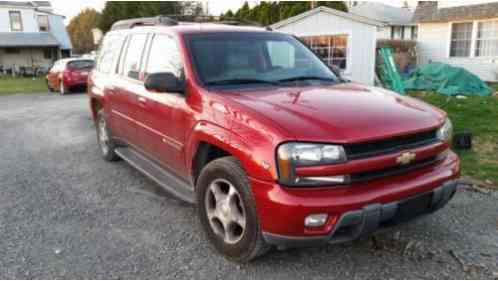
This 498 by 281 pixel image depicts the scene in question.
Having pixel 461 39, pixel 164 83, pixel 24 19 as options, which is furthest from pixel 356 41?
pixel 24 19

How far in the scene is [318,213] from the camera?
2592 millimetres

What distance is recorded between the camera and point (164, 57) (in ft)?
13.6

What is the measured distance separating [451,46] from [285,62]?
51.4 ft

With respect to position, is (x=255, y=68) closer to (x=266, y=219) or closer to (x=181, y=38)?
(x=181, y=38)

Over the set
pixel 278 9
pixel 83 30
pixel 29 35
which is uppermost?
pixel 83 30

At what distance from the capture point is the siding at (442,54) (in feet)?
51.2

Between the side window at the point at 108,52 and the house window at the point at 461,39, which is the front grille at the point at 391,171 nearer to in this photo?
the side window at the point at 108,52

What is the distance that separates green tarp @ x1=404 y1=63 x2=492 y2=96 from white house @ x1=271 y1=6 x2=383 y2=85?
153 centimetres

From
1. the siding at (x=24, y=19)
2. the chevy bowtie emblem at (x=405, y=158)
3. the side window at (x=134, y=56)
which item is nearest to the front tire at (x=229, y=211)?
the chevy bowtie emblem at (x=405, y=158)

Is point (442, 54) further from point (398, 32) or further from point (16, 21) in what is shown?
point (16, 21)

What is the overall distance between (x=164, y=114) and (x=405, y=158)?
224cm

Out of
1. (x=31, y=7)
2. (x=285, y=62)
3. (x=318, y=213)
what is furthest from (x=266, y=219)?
(x=31, y=7)

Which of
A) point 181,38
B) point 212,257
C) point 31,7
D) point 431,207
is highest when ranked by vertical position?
point 31,7

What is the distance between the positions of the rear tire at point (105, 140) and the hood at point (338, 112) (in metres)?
3.20
